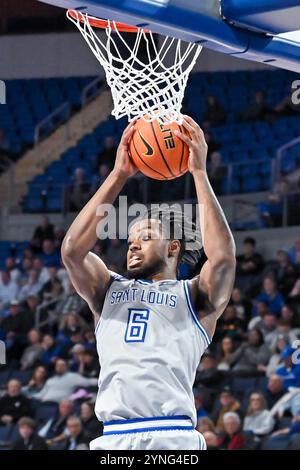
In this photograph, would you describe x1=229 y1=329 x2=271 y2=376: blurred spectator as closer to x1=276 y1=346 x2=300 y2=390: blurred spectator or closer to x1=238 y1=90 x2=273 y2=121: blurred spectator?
x1=276 y1=346 x2=300 y2=390: blurred spectator

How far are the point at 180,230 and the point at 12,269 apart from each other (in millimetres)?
7629

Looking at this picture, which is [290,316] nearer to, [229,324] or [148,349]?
[229,324]

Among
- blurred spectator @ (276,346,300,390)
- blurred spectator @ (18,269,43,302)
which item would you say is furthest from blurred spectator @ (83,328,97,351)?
blurred spectator @ (276,346,300,390)

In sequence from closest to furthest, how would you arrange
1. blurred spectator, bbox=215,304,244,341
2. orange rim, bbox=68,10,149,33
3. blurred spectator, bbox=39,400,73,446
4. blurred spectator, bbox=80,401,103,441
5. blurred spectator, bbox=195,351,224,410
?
1. orange rim, bbox=68,10,149,33
2. blurred spectator, bbox=80,401,103,441
3. blurred spectator, bbox=195,351,224,410
4. blurred spectator, bbox=39,400,73,446
5. blurred spectator, bbox=215,304,244,341

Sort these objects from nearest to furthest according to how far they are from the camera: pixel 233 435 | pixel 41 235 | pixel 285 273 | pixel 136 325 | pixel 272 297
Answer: pixel 136 325 → pixel 233 435 → pixel 272 297 → pixel 285 273 → pixel 41 235

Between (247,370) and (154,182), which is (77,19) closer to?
(247,370)

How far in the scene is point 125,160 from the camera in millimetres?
4098

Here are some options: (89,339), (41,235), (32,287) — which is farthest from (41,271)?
(89,339)

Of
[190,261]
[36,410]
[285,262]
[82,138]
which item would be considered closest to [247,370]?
[285,262]

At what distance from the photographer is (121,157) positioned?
410cm

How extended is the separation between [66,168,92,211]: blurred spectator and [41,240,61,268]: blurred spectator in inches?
28.3

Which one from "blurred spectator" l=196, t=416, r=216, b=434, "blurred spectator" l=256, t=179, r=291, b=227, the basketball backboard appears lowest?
"blurred spectator" l=196, t=416, r=216, b=434

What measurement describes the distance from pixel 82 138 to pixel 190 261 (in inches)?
408

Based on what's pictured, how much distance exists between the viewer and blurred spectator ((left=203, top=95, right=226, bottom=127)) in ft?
42.9
